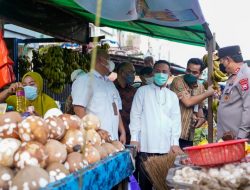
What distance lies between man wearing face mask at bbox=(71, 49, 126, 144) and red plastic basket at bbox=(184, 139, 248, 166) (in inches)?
71.2

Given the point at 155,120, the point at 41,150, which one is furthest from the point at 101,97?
the point at 41,150

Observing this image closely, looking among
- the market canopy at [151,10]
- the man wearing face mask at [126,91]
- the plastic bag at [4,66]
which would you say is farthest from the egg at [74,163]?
the man wearing face mask at [126,91]

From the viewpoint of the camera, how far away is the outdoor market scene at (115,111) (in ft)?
8.29

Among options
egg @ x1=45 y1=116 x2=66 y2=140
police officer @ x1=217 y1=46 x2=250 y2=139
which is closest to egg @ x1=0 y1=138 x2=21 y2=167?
egg @ x1=45 y1=116 x2=66 y2=140

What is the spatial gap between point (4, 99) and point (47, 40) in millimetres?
2636

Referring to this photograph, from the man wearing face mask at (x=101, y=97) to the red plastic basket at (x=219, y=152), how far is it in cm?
181

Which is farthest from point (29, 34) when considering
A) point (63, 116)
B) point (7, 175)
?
point (7, 175)

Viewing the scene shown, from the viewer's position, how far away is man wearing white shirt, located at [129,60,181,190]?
5027 millimetres

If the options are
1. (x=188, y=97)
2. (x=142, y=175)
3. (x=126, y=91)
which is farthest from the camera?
(x=126, y=91)

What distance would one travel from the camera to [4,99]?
487 cm

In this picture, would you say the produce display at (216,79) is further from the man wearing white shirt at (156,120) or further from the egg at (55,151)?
the egg at (55,151)

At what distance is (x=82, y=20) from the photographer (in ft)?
25.0

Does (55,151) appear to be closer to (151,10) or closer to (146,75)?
(151,10)

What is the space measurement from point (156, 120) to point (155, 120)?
0.01 metres
